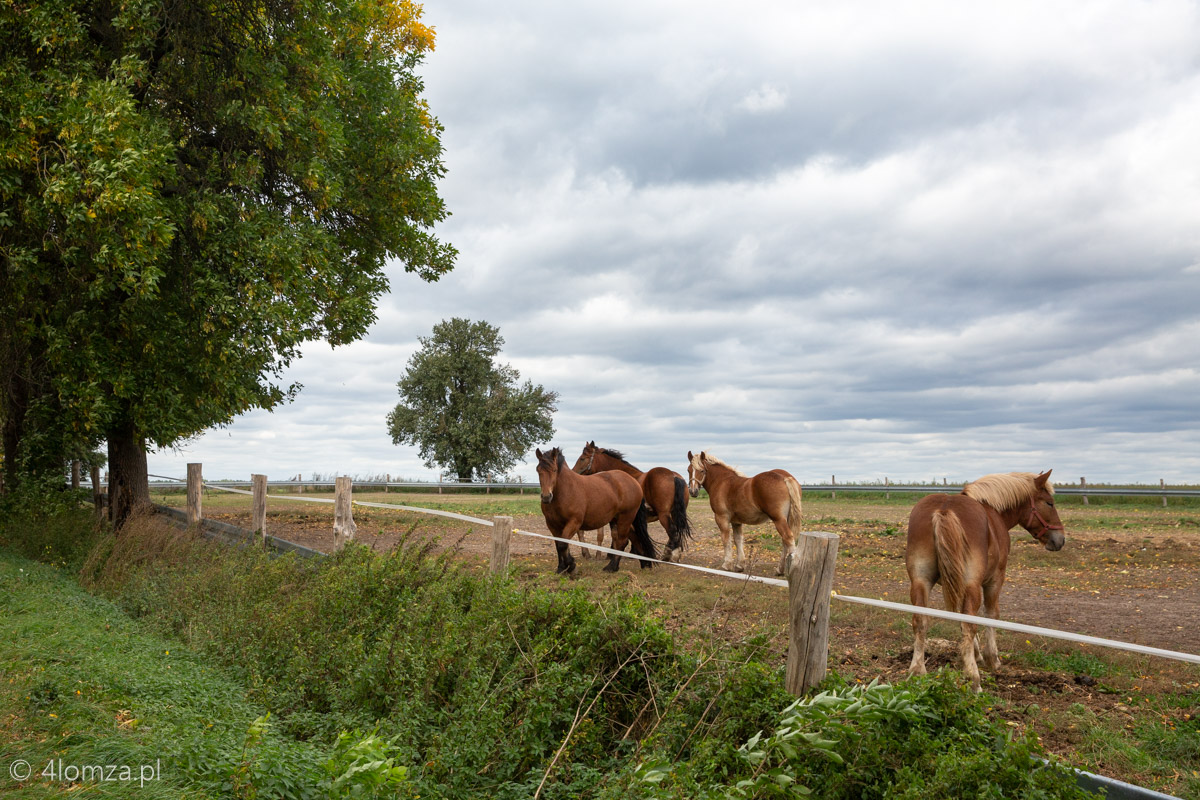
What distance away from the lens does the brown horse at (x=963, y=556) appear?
6.44m

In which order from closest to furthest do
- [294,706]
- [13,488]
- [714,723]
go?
1. [714,723]
2. [294,706]
3. [13,488]

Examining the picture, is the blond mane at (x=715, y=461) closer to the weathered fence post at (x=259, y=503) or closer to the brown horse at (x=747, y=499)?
the brown horse at (x=747, y=499)

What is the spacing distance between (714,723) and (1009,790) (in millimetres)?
1675

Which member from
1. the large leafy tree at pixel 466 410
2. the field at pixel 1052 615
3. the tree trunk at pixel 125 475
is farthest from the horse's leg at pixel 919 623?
the large leafy tree at pixel 466 410

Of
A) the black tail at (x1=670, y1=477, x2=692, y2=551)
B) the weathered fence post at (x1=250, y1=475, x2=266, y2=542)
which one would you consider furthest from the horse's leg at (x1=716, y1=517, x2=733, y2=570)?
the weathered fence post at (x1=250, y1=475, x2=266, y2=542)

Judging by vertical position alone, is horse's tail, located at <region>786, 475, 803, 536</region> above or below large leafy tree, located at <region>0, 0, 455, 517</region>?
below

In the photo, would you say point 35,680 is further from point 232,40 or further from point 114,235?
point 232,40

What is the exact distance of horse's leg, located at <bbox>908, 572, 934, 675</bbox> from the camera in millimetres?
6336

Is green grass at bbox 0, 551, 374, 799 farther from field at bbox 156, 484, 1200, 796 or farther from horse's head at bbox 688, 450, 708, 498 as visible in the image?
horse's head at bbox 688, 450, 708, 498

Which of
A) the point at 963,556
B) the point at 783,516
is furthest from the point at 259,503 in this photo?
the point at 963,556

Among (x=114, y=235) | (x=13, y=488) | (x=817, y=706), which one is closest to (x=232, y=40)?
(x=114, y=235)

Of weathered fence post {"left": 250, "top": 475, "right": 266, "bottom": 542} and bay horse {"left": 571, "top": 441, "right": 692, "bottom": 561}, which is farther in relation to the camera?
bay horse {"left": 571, "top": 441, "right": 692, "bottom": 561}

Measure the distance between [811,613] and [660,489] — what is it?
383 inches

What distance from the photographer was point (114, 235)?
36.9 feet
